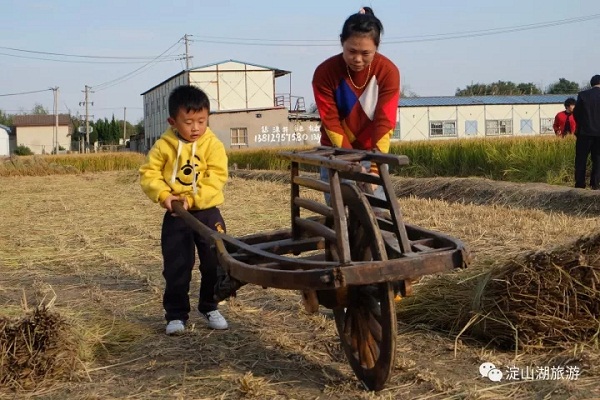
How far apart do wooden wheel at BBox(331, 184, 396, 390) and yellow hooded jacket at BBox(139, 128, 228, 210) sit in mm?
1282

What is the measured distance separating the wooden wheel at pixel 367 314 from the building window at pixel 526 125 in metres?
50.8

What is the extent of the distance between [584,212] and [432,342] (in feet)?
20.0

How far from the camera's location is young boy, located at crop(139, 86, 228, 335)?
167 inches

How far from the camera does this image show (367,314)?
126 inches

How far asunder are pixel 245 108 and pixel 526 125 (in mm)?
20225

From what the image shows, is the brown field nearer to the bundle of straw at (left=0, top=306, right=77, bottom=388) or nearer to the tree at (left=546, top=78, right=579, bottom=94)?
the bundle of straw at (left=0, top=306, right=77, bottom=388)

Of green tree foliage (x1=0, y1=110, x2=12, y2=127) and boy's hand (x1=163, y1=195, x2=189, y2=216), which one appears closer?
boy's hand (x1=163, y1=195, x2=189, y2=216)

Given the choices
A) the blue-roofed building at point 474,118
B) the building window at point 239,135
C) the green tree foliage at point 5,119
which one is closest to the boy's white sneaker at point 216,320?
the blue-roofed building at point 474,118

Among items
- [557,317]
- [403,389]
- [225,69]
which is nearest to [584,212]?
[557,317]

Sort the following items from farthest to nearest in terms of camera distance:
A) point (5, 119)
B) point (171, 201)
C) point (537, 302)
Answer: point (5, 119) → point (171, 201) → point (537, 302)

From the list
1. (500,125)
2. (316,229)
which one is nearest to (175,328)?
(316,229)

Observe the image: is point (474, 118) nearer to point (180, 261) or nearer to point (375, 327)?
point (180, 261)
